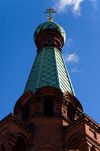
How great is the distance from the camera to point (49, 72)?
107ft

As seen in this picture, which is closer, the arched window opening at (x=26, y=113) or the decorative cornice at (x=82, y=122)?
the decorative cornice at (x=82, y=122)

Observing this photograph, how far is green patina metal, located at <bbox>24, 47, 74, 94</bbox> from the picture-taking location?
1236 inches

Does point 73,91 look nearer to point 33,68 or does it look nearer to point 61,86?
point 61,86

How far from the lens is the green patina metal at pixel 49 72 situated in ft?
103

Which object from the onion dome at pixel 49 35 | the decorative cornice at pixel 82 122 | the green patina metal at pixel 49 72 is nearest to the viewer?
the decorative cornice at pixel 82 122

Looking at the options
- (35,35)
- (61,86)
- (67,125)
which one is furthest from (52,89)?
(35,35)

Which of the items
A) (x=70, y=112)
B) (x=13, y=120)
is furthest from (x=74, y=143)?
(x=70, y=112)

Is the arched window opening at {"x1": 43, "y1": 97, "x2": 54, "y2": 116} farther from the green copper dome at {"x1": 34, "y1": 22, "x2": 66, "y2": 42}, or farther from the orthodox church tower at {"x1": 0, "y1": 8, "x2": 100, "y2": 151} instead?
the green copper dome at {"x1": 34, "y1": 22, "x2": 66, "y2": 42}

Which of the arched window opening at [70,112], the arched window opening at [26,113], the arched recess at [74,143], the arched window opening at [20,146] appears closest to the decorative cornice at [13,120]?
the arched window opening at [20,146]

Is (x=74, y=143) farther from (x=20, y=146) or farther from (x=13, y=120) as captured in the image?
(x=13, y=120)

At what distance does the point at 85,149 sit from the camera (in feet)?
82.0

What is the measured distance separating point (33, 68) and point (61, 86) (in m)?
4.28

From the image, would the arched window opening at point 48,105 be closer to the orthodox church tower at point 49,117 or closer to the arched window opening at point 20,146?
the orthodox church tower at point 49,117

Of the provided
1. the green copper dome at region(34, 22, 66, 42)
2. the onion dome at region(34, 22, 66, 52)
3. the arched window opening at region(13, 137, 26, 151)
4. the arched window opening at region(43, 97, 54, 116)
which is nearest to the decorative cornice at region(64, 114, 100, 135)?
the arched window opening at region(13, 137, 26, 151)
